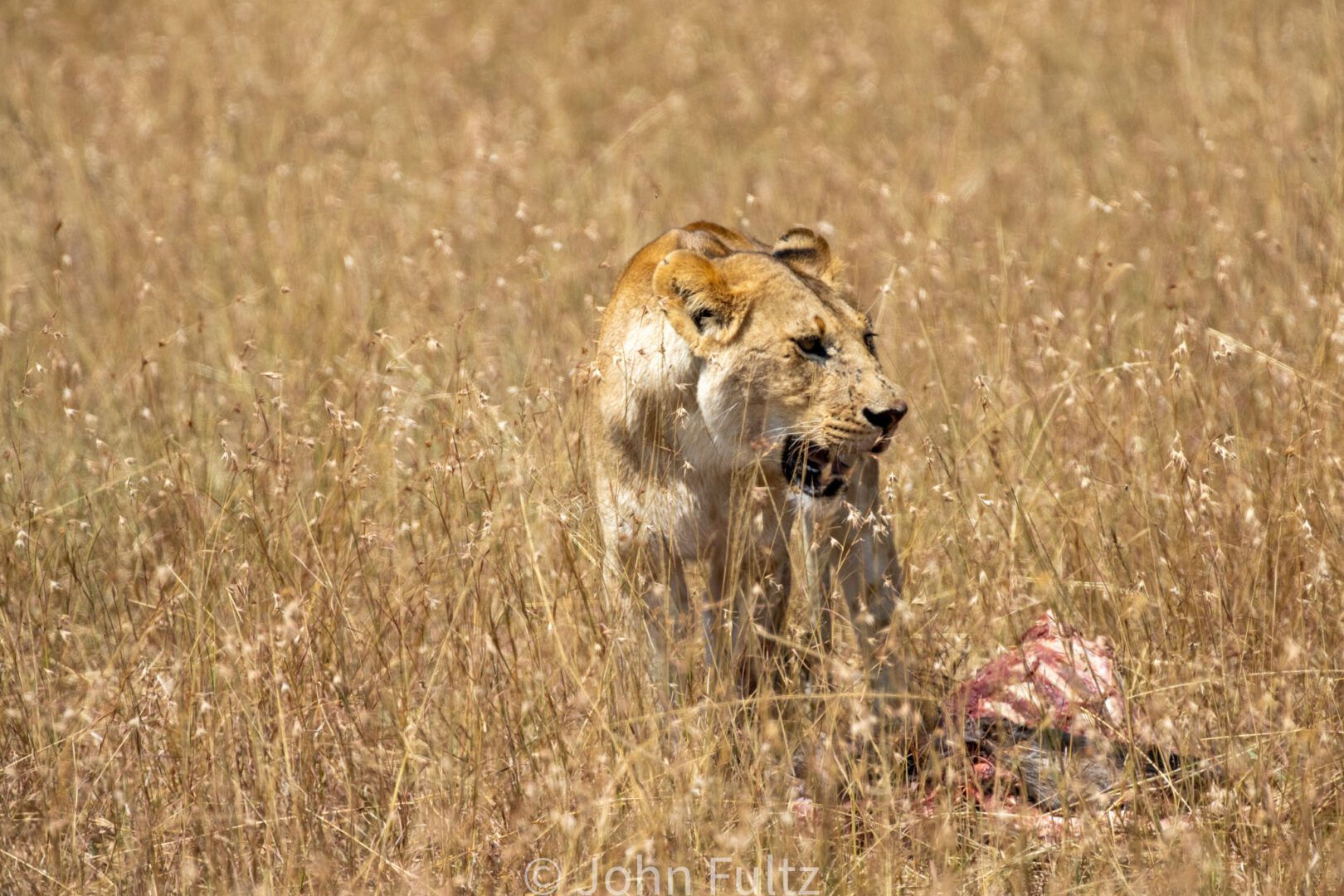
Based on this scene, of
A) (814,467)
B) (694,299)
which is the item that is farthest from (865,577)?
(694,299)

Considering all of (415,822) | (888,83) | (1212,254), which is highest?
(888,83)

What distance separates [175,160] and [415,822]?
6459 mm

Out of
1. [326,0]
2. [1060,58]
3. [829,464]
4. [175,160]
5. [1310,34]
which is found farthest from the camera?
[326,0]

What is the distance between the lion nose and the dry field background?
0.27m

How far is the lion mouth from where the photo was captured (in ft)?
13.7

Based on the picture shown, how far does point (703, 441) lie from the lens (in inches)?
170

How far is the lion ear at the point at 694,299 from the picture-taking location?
13.9 feet

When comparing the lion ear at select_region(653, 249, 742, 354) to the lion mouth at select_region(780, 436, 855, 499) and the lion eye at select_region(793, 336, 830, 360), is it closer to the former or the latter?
the lion eye at select_region(793, 336, 830, 360)

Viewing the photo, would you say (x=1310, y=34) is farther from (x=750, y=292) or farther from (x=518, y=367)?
(x=750, y=292)

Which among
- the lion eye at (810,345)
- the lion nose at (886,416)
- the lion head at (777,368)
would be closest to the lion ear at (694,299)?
the lion head at (777,368)

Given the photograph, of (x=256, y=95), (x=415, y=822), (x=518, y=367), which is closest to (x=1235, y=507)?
(x=415, y=822)

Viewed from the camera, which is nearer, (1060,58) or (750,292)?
(750,292)

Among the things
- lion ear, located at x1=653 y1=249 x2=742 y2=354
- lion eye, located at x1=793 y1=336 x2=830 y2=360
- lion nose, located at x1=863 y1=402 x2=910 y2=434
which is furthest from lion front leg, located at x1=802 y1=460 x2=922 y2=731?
lion ear, located at x1=653 y1=249 x2=742 y2=354

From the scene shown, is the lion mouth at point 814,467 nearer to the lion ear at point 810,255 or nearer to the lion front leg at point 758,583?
the lion front leg at point 758,583
